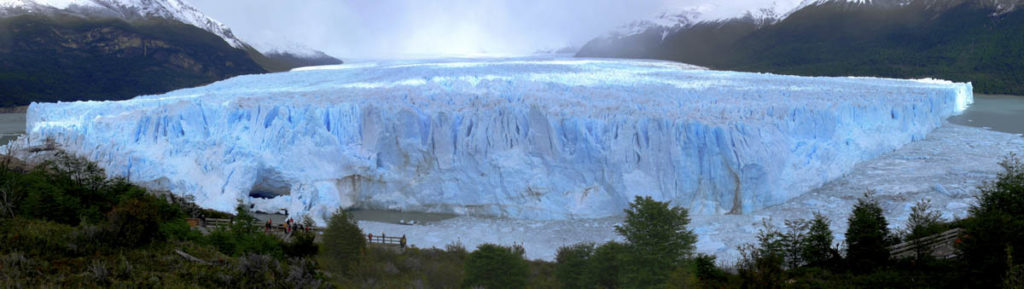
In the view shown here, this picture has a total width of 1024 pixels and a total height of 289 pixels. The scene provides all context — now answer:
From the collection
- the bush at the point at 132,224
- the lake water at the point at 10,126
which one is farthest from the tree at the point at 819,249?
the lake water at the point at 10,126

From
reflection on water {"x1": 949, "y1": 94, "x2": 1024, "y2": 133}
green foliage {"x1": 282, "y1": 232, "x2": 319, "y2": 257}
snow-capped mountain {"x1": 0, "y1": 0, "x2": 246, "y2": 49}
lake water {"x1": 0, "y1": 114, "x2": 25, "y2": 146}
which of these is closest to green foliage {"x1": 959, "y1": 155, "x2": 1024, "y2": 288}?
green foliage {"x1": 282, "y1": 232, "x2": 319, "y2": 257}

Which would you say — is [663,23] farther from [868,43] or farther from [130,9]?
[130,9]

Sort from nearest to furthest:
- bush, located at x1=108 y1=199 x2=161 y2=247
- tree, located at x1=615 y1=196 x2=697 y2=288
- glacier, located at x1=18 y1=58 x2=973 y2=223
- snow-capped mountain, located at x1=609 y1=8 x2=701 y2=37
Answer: bush, located at x1=108 y1=199 x2=161 y2=247, tree, located at x1=615 y1=196 x2=697 y2=288, glacier, located at x1=18 y1=58 x2=973 y2=223, snow-capped mountain, located at x1=609 y1=8 x2=701 y2=37

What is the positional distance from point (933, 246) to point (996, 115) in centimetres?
2681

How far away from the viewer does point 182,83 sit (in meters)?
53.3

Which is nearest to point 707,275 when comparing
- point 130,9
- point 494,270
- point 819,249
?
point 819,249

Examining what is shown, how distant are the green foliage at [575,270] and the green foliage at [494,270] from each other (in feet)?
1.95

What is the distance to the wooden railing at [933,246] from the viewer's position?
7012 millimetres

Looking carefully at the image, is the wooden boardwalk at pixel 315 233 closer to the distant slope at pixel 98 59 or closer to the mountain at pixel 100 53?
the mountain at pixel 100 53

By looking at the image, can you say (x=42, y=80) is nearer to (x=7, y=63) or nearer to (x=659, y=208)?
(x=7, y=63)

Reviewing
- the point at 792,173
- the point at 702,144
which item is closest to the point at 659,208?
the point at 702,144

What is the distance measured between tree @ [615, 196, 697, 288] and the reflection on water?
20236 millimetres

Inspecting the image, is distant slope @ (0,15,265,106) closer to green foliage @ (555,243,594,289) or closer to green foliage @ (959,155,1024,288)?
green foliage @ (555,243,594,289)

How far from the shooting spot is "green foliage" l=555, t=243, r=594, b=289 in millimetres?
8492
